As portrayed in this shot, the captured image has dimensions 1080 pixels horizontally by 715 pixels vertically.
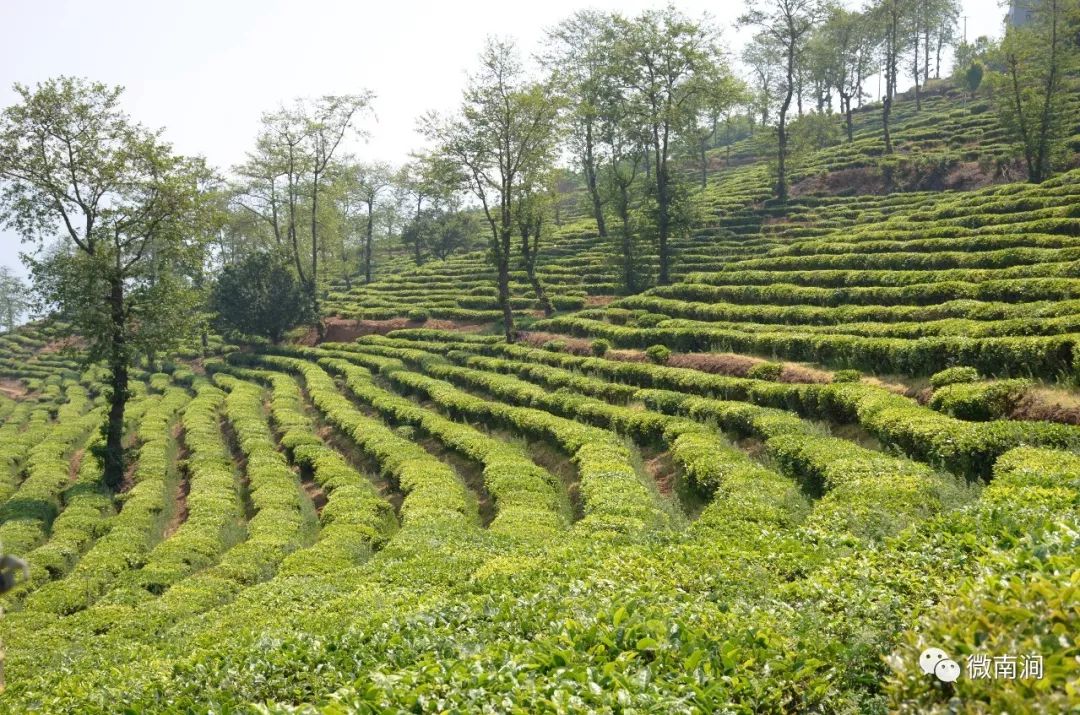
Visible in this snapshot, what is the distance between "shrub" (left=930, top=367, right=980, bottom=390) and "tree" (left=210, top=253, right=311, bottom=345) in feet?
170

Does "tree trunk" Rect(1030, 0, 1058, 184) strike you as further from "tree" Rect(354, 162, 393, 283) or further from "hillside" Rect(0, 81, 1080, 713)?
"tree" Rect(354, 162, 393, 283)

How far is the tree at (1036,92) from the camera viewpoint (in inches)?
1686

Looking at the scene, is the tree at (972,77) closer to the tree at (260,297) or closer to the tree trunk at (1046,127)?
the tree trunk at (1046,127)

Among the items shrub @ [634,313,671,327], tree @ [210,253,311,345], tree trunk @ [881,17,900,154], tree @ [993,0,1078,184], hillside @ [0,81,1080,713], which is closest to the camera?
hillside @ [0,81,1080,713]

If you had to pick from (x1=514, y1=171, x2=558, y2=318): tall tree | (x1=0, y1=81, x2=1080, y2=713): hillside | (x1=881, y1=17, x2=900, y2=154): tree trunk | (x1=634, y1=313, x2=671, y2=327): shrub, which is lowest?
(x1=0, y1=81, x2=1080, y2=713): hillside

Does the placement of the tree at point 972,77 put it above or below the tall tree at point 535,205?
above

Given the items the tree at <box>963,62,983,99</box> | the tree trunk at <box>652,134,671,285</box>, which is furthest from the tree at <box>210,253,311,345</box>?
the tree at <box>963,62,983,99</box>

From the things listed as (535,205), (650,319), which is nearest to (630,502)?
(650,319)

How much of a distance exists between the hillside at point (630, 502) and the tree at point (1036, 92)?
573cm

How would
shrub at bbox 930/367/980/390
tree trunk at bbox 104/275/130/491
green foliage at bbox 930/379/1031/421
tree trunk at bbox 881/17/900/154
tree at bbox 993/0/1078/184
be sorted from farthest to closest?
tree trunk at bbox 881/17/900/154, tree at bbox 993/0/1078/184, tree trunk at bbox 104/275/130/491, shrub at bbox 930/367/980/390, green foliage at bbox 930/379/1031/421

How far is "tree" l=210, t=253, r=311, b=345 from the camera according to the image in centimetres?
5959

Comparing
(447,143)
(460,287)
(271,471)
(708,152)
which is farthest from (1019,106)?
(708,152)

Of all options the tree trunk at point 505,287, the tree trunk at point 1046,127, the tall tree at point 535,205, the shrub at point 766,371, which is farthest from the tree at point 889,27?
the shrub at point 766,371

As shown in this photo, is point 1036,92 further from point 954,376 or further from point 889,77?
point 954,376
